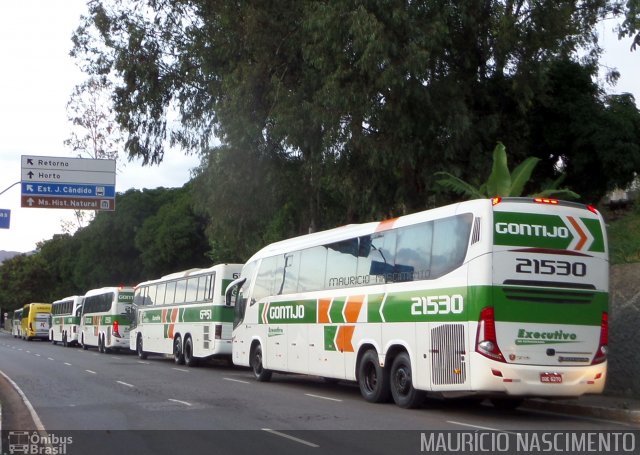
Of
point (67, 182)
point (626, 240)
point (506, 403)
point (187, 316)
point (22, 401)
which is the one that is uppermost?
point (67, 182)

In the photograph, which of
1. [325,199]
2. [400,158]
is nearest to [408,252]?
[400,158]

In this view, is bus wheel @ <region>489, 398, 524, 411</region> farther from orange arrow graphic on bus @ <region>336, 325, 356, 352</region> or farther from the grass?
the grass

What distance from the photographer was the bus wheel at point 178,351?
32.1 metres

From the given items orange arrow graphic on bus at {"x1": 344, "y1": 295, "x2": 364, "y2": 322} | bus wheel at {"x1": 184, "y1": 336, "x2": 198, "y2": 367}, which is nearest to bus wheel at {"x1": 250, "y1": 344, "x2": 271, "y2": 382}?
orange arrow graphic on bus at {"x1": 344, "y1": 295, "x2": 364, "y2": 322}

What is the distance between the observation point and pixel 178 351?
32.4 meters

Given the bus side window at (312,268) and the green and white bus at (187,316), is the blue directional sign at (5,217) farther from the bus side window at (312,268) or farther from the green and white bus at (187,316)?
the bus side window at (312,268)

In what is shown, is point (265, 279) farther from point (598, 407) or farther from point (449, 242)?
point (598, 407)

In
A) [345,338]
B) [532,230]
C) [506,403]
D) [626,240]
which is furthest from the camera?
[626,240]

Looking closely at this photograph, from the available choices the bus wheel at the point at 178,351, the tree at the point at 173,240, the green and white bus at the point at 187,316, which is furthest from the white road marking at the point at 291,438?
the tree at the point at 173,240

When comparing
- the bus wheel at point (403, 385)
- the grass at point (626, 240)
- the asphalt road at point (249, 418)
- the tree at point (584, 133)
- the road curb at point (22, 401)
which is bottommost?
the road curb at point (22, 401)

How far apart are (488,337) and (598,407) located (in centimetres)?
269

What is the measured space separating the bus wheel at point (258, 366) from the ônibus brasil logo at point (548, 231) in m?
10.3

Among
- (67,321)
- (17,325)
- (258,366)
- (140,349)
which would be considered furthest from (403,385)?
(17,325)

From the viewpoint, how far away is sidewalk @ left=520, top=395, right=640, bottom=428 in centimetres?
1438
